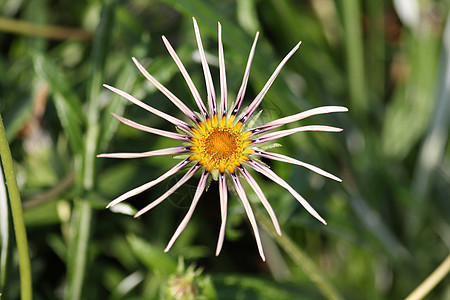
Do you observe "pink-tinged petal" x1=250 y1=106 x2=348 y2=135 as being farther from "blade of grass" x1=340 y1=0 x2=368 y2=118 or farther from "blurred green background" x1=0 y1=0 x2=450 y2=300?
"blade of grass" x1=340 y1=0 x2=368 y2=118

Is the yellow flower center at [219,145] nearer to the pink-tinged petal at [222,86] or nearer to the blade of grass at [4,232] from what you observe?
the pink-tinged petal at [222,86]

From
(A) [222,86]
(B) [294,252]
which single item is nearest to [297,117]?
(A) [222,86]

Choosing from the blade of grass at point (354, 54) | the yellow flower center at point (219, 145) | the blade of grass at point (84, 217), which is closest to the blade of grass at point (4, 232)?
the blade of grass at point (84, 217)

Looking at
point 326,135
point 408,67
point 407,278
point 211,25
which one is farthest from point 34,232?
point 408,67

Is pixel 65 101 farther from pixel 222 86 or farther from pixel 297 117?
pixel 297 117

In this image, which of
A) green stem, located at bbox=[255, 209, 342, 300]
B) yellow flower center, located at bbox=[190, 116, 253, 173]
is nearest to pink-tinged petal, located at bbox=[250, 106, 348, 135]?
yellow flower center, located at bbox=[190, 116, 253, 173]

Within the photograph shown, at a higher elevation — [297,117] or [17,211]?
[17,211]
